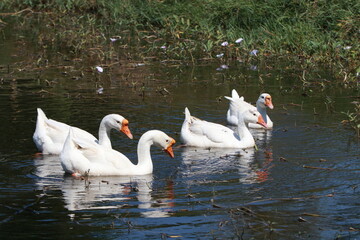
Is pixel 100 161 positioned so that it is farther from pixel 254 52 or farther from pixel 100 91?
pixel 254 52

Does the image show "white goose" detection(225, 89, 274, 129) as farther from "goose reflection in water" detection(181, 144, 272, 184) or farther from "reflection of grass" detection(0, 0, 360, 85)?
"reflection of grass" detection(0, 0, 360, 85)

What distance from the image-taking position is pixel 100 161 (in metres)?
10.2

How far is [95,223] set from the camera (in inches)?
323

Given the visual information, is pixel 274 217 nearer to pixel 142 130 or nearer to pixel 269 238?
pixel 269 238

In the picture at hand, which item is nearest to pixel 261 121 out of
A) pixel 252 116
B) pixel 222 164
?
pixel 252 116

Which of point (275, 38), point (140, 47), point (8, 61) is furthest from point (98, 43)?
point (275, 38)

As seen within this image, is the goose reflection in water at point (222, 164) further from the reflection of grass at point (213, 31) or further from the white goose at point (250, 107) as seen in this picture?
the reflection of grass at point (213, 31)

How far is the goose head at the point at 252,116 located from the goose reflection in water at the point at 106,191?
2647 mm

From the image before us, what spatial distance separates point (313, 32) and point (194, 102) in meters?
4.78

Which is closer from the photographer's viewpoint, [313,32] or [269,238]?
[269,238]

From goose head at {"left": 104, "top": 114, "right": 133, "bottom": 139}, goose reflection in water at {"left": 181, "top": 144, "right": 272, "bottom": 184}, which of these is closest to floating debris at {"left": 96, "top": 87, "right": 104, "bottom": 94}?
goose reflection in water at {"left": 181, "top": 144, "right": 272, "bottom": 184}

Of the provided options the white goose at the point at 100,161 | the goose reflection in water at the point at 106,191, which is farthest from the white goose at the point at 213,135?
the goose reflection in water at the point at 106,191

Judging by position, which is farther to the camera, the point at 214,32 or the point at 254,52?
the point at 214,32

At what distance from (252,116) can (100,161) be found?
10.1ft
